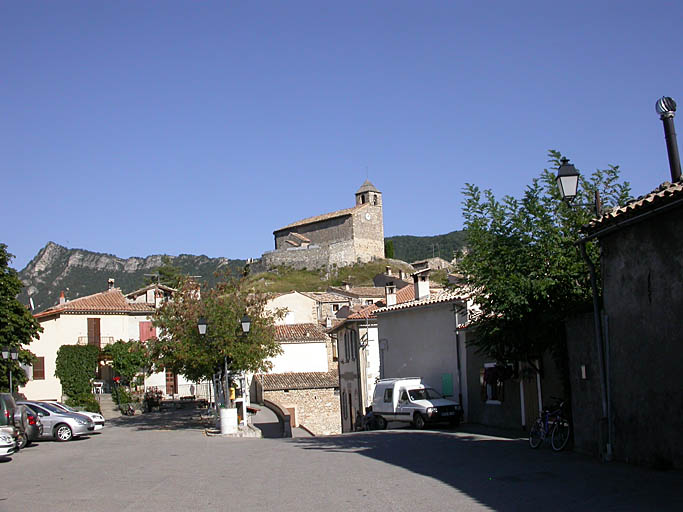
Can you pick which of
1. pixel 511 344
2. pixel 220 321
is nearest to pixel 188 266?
pixel 220 321

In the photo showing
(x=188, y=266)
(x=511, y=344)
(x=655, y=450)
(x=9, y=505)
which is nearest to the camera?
(x=9, y=505)

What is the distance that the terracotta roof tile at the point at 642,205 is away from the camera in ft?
33.8

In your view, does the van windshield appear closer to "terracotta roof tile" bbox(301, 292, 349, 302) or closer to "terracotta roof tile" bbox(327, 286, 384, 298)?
"terracotta roof tile" bbox(301, 292, 349, 302)

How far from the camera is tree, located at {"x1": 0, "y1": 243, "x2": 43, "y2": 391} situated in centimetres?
3325

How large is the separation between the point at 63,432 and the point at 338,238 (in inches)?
3901

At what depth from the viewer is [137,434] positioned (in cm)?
2772

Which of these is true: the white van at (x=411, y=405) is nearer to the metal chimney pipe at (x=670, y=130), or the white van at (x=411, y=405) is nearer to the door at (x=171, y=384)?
the metal chimney pipe at (x=670, y=130)

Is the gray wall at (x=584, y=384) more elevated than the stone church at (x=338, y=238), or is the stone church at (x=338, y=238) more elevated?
the stone church at (x=338, y=238)

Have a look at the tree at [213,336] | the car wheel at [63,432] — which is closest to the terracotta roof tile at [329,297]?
the tree at [213,336]

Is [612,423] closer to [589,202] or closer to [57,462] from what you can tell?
[589,202]

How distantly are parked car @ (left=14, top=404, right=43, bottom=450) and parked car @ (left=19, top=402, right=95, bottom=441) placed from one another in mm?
372

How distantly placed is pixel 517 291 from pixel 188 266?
17167 centimetres

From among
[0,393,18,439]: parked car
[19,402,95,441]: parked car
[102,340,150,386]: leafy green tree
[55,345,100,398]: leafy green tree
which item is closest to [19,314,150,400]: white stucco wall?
[55,345,100,398]: leafy green tree

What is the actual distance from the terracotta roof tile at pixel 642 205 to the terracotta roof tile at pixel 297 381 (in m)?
32.3
